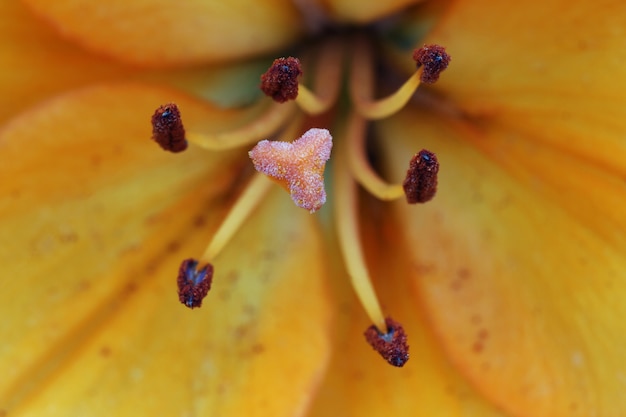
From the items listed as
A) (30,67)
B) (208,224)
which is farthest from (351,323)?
(30,67)

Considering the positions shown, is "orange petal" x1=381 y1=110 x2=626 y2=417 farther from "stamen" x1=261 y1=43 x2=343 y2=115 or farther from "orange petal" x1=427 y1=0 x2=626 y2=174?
"stamen" x1=261 y1=43 x2=343 y2=115

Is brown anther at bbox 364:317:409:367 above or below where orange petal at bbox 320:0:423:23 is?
Answer: below

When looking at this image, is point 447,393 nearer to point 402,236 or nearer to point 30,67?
point 402,236

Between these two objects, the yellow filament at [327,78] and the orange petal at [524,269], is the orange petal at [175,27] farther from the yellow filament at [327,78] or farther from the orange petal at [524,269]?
the orange petal at [524,269]

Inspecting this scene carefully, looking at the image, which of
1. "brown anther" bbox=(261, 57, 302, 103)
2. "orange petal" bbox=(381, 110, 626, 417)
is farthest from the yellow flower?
"brown anther" bbox=(261, 57, 302, 103)

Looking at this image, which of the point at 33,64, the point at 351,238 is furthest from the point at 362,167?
the point at 33,64

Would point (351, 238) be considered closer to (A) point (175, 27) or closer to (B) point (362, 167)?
(B) point (362, 167)
